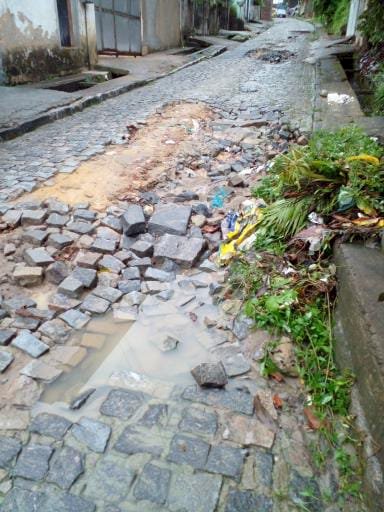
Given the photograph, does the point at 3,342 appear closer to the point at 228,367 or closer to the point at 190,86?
the point at 228,367

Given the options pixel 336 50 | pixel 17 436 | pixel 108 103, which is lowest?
pixel 17 436

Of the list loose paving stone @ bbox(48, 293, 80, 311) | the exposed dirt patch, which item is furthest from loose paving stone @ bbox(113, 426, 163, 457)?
the exposed dirt patch

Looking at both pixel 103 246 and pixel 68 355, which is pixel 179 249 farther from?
pixel 68 355

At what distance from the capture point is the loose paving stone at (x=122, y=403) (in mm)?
2064

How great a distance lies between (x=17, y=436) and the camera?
1.94 m

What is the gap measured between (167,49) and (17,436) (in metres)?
16.8

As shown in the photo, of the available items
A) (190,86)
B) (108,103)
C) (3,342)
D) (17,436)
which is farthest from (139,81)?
(17,436)

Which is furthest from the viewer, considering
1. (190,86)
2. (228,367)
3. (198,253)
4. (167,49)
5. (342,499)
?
(167,49)

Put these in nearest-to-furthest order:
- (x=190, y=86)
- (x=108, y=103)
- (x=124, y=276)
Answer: (x=124, y=276), (x=108, y=103), (x=190, y=86)

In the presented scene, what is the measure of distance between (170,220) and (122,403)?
1.97m

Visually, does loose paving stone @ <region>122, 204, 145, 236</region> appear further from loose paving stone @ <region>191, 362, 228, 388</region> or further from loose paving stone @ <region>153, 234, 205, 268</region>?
loose paving stone @ <region>191, 362, 228, 388</region>

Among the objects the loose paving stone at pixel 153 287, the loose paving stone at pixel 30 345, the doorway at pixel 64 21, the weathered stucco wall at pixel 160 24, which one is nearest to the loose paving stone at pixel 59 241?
the loose paving stone at pixel 153 287

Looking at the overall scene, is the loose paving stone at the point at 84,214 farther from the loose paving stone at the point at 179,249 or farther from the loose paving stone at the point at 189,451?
the loose paving stone at the point at 189,451

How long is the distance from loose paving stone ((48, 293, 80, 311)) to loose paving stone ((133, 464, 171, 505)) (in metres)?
1.33
